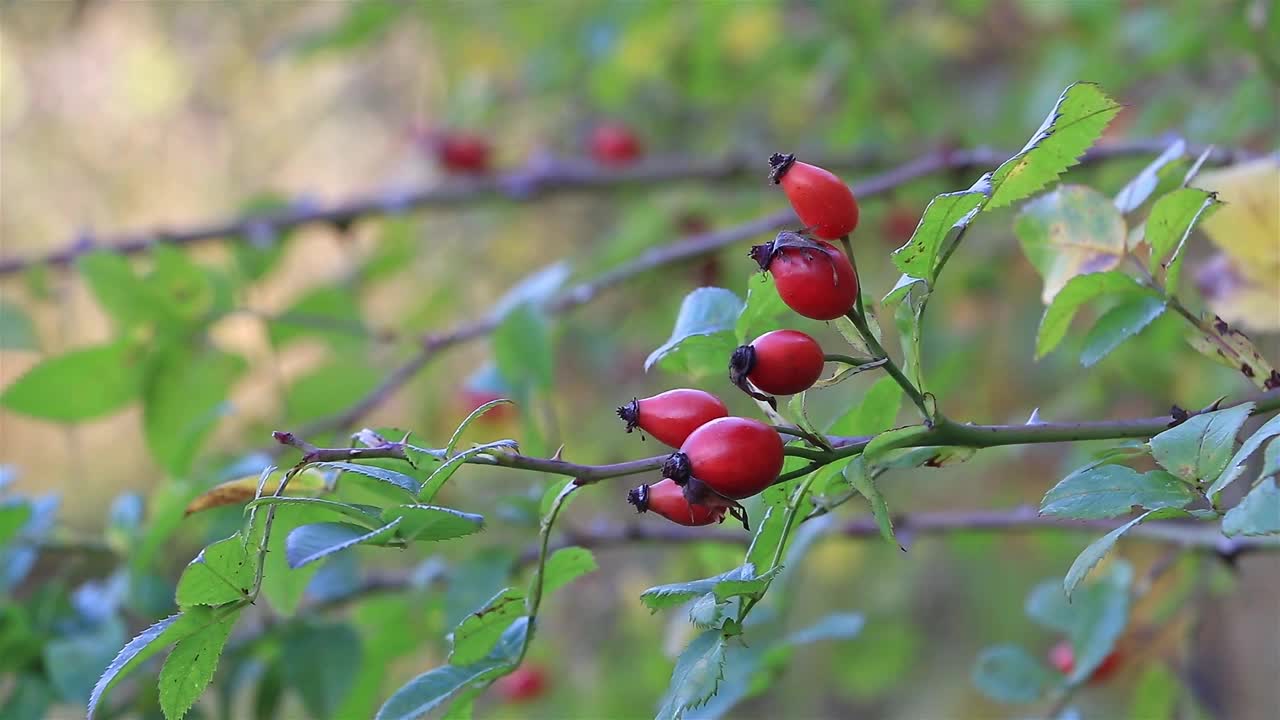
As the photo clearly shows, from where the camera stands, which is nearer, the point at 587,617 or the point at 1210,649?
the point at 1210,649

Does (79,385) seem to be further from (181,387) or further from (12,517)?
(12,517)

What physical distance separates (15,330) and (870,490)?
1248 millimetres

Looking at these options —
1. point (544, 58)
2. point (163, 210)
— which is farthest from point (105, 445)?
point (544, 58)

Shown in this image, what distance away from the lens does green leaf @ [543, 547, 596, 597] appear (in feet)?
2.38

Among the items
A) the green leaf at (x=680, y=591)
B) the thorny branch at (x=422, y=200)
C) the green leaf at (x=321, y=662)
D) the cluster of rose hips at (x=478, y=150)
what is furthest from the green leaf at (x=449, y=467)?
the cluster of rose hips at (x=478, y=150)

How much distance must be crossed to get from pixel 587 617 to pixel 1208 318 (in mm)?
3662

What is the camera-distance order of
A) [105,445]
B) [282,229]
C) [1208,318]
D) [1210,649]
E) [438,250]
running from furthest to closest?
[105,445]
[438,250]
[1210,649]
[282,229]
[1208,318]

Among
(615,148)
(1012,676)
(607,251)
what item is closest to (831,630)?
(1012,676)

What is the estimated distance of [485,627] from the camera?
0.73 meters

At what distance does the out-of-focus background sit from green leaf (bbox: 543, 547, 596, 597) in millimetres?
294

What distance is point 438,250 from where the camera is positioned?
3.30 meters

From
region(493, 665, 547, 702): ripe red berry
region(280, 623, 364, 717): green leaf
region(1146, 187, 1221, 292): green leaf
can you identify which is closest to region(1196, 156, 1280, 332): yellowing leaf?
region(1146, 187, 1221, 292): green leaf

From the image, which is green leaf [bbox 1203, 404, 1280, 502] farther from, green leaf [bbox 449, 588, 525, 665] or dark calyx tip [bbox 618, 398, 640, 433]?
green leaf [bbox 449, 588, 525, 665]

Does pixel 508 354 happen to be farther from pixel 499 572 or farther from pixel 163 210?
pixel 163 210
